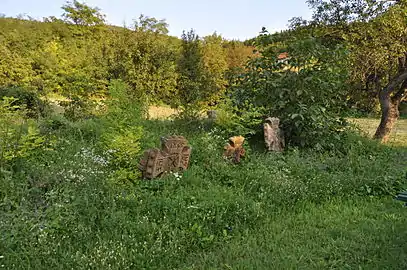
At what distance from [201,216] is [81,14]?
17.0m

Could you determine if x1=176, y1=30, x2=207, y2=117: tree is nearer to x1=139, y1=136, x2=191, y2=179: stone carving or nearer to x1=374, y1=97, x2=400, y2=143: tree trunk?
x1=139, y1=136, x2=191, y2=179: stone carving

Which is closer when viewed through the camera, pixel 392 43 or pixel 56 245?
pixel 56 245

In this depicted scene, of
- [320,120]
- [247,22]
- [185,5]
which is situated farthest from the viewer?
[247,22]

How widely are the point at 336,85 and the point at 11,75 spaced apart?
11.3m

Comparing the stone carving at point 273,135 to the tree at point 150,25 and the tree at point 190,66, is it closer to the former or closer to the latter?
the tree at point 190,66

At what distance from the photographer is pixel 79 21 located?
684 inches

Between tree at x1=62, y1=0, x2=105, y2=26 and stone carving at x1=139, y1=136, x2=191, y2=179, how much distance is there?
1405 cm

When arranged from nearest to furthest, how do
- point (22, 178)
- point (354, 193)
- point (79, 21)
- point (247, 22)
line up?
point (22, 178), point (354, 193), point (247, 22), point (79, 21)

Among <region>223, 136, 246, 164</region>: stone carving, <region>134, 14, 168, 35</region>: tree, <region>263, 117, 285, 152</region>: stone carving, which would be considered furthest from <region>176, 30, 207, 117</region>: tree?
<region>223, 136, 246, 164</region>: stone carving

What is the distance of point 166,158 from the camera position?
408 centimetres

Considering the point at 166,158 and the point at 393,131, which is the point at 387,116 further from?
the point at 166,158

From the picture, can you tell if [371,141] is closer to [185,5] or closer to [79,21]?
[185,5]

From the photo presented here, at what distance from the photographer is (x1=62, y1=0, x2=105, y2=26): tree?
16484mm

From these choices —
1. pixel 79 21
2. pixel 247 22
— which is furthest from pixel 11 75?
pixel 247 22
